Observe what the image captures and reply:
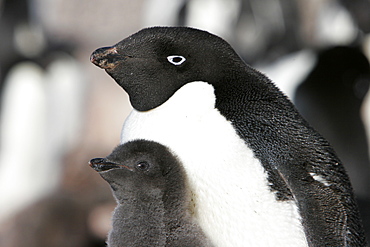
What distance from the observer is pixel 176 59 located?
1271 millimetres

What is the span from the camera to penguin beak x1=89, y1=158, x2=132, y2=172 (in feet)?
4.06

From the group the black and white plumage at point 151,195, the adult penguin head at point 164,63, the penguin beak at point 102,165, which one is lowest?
the black and white plumage at point 151,195

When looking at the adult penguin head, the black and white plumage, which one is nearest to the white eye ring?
the adult penguin head

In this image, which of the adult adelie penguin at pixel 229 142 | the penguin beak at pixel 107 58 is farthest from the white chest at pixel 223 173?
the penguin beak at pixel 107 58

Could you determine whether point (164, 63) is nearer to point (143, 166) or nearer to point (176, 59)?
point (176, 59)

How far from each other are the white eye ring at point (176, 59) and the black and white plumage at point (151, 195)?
0.51ft

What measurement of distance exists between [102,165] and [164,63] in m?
0.22

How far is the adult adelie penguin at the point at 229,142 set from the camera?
1240 mm

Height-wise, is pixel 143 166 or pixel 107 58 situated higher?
pixel 107 58

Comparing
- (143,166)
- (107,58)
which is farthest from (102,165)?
(107,58)

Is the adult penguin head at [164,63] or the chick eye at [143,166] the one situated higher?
the adult penguin head at [164,63]

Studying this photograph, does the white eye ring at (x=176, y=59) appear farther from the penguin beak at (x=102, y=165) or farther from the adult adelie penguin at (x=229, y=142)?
the penguin beak at (x=102, y=165)

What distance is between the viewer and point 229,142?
1240mm

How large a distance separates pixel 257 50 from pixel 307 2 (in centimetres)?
132
